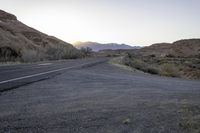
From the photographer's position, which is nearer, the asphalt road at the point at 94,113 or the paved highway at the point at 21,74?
the asphalt road at the point at 94,113

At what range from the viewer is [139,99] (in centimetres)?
934

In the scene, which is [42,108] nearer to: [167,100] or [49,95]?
[49,95]

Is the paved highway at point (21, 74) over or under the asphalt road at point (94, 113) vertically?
under

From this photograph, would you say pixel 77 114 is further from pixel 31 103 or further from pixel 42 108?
pixel 31 103

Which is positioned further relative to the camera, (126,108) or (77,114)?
(126,108)

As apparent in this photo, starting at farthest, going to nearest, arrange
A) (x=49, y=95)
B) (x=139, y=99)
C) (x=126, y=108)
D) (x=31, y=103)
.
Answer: (x=49, y=95)
(x=139, y=99)
(x=31, y=103)
(x=126, y=108)

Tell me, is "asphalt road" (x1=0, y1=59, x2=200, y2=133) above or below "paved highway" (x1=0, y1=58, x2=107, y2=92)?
above

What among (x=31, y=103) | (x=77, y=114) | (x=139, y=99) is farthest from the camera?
(x=139, y=99)

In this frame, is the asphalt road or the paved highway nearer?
the asphalt road

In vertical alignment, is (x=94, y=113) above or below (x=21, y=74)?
above

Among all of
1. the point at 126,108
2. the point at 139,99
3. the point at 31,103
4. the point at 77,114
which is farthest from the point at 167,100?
the point at 31,103

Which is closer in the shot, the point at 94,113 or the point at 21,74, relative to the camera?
the point at 94,113

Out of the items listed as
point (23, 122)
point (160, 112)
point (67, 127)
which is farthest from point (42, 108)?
point (160, 112)

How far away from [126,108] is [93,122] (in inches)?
61.6
